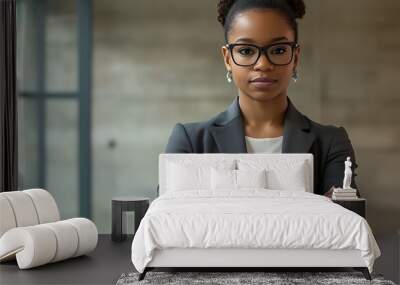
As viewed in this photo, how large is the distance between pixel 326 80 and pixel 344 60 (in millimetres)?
285

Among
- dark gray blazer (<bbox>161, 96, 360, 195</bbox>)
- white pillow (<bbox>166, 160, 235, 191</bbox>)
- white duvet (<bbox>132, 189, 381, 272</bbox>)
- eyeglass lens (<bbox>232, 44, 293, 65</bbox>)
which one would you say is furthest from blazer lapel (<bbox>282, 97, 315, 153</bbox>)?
white duvet (<bbox>132, 189, 381, 272</bbox>)

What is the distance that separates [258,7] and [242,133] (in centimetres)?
123

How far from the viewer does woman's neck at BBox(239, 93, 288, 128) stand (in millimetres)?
6934

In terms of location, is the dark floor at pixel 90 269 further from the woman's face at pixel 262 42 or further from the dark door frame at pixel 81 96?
the woman's face at pixel 262 42

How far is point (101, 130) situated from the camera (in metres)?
7.55

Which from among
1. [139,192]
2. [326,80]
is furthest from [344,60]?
[139,192]

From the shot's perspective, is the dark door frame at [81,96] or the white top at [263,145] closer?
the white top at [263,145]

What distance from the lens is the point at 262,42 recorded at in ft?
22.1

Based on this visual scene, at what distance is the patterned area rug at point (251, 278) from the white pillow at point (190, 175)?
1.37 meters

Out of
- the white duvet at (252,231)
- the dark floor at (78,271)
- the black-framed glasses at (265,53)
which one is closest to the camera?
the white duvet at (252,231)

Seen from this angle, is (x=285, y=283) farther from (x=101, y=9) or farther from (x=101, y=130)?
(x=101, y=9)

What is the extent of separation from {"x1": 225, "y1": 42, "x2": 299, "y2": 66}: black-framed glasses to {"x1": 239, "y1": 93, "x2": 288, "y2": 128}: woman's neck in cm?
36

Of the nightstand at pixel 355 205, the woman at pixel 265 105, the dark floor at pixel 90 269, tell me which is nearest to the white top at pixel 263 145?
the woman at pixel 265 105

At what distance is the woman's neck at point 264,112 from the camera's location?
6.93 metres
